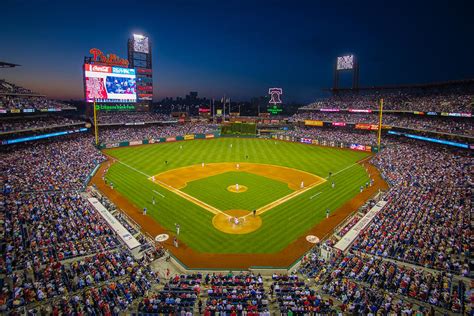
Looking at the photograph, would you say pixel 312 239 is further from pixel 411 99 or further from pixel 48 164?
pixel 411 99

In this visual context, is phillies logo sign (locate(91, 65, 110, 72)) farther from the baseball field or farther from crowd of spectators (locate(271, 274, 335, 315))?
crowd of spectators (locate(271, 274, 335, 315))

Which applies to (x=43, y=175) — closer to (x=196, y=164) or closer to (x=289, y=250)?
(x=196, y=164)

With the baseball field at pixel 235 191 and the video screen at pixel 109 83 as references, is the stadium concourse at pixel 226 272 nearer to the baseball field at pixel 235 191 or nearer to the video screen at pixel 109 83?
the baseball field at pixel 235 191

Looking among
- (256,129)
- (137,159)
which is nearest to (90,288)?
(137,159)

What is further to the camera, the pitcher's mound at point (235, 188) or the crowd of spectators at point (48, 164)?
the pitcher's mound at point (235, 188)

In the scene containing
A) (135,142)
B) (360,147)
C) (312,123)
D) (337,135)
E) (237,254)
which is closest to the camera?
(237,254)

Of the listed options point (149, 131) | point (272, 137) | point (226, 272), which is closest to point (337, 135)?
point (272, 137)

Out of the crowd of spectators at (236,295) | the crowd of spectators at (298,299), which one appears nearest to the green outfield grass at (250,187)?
the crowd of spectators at (236,295)
